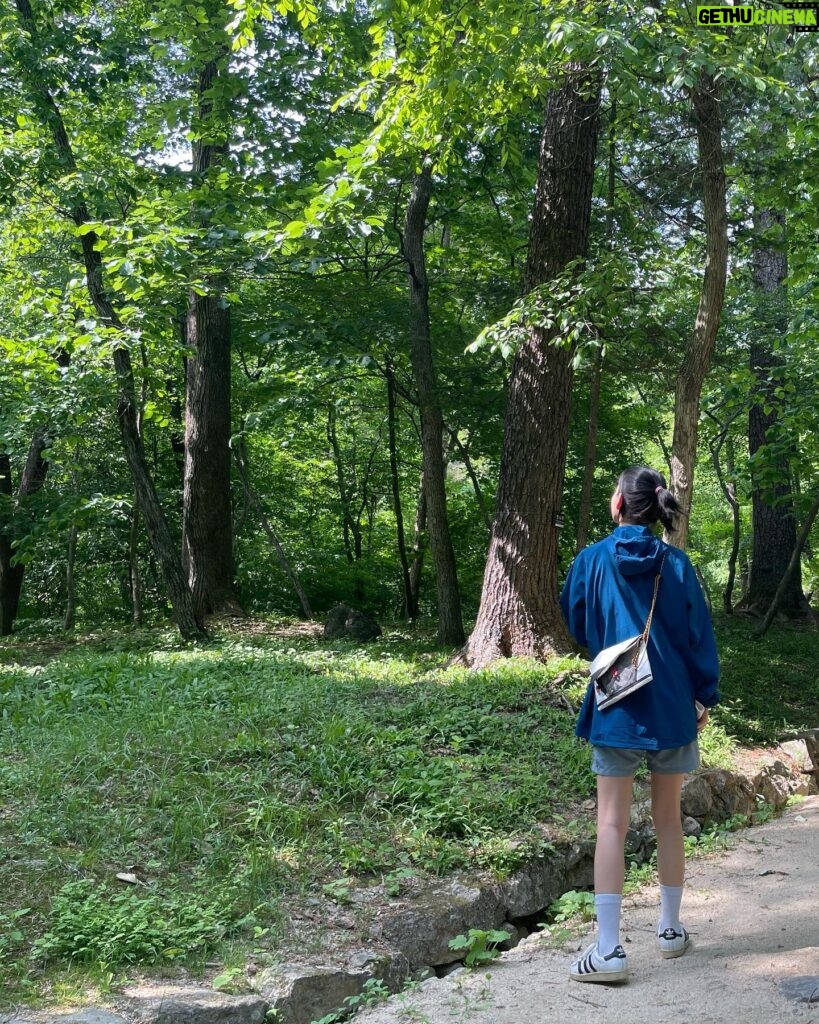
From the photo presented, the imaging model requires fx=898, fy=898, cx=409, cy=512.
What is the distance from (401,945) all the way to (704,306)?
5.53 metres

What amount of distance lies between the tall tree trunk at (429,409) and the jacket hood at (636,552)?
7473mm

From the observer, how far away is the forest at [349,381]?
5356 mm

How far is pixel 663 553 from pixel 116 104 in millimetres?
12455

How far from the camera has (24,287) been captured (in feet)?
40.8

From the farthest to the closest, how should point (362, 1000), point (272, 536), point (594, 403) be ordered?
point (272, 536) < point (594, 403) < point (362, 1000)

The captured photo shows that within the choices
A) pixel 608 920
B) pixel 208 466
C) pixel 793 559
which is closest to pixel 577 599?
pixel 608 920

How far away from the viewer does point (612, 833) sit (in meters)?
3.50

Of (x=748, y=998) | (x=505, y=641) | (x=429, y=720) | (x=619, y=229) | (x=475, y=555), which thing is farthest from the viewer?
(x=475, y=555)

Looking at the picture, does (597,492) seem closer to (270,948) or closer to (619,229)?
(619,229)

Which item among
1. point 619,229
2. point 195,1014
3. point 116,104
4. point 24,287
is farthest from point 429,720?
point 116,104

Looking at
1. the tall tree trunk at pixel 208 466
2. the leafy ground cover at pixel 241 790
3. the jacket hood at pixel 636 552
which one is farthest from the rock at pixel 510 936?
the tall tree trunk at pixel 208 466

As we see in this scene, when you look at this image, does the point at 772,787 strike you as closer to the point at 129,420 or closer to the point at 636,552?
the point at 636,552

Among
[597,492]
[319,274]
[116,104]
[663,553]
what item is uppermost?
[116,104]

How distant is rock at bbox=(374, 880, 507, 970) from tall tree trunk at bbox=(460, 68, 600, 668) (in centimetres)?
377
